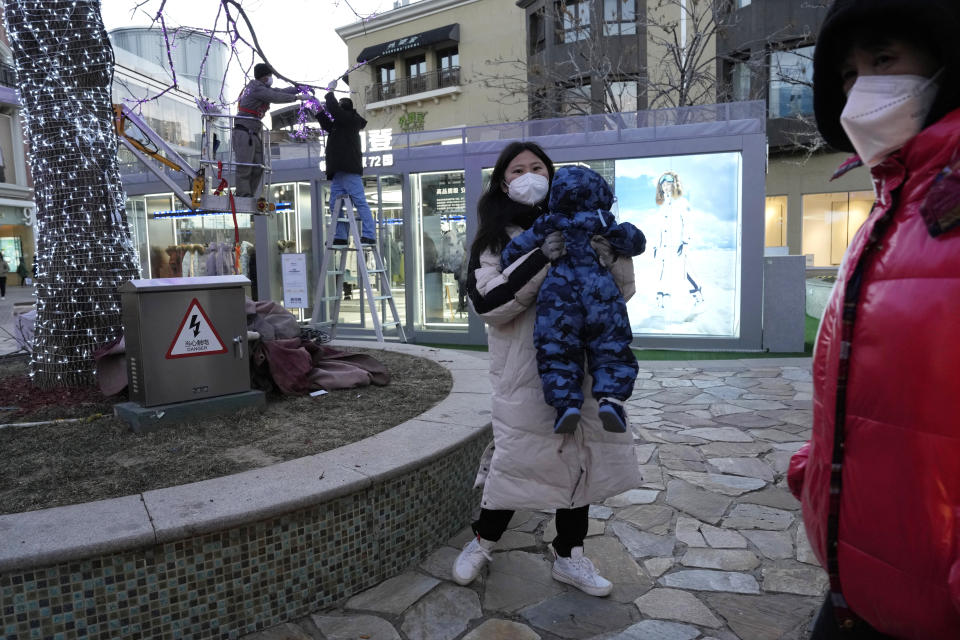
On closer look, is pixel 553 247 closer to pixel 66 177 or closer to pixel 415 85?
pixel 66 177

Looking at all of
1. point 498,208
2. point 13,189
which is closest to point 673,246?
point 498,208

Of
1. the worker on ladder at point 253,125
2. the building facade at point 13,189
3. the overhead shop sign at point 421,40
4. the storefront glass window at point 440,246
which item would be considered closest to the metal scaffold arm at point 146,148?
the worker on ladder at point 253,125

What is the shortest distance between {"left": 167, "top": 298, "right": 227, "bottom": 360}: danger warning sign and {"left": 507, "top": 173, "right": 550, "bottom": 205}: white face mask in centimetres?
210

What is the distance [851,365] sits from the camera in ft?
3.73

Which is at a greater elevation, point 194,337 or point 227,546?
point 194,337

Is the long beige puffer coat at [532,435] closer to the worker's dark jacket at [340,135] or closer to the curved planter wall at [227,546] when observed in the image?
the curved planter wall at [227,546]

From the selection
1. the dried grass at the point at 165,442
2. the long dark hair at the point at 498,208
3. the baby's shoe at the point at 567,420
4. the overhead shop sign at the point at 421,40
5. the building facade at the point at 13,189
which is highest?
the overhead shop sign at the point at 421,40

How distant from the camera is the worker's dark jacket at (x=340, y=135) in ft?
23.7

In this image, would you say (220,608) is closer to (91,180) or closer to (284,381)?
(284,381)

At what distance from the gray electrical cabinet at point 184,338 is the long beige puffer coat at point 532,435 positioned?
6.39 feet

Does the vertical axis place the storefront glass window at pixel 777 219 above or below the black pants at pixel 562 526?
above

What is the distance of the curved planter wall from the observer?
2.06 metres

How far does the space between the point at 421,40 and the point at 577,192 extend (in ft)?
101

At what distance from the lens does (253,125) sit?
6301mm
